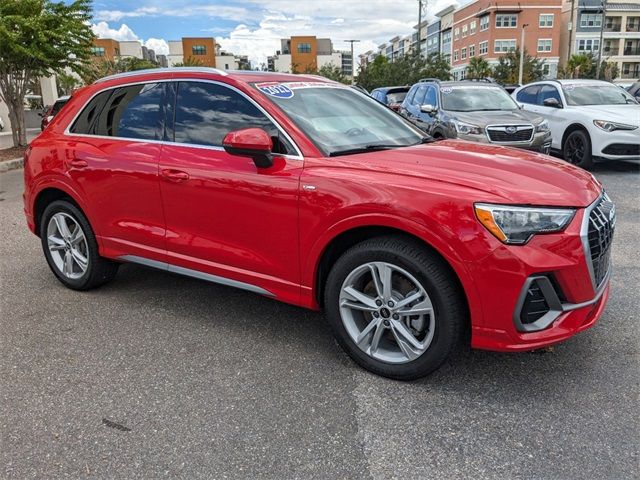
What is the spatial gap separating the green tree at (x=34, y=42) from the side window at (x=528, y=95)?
12512mm

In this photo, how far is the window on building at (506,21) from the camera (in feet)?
269

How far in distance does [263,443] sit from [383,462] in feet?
1.87

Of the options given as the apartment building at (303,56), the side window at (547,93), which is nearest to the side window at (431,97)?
the side window at (547,93)

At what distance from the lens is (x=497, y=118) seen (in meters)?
9.90

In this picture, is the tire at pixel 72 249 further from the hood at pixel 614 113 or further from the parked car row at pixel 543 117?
the hood at pixel 614 113

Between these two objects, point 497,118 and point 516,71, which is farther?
point 516,71

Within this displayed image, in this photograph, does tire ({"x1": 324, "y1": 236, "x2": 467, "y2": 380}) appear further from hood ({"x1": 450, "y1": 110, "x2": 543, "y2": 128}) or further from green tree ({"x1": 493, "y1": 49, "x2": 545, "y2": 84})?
green tree ({"x1": 493, "y1": 49, "x2": 545, "y2": 84})

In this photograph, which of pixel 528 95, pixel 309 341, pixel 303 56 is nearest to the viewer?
pixel 309 341

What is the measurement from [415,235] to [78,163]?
9.38ft

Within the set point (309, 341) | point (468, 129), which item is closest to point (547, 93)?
point (468, 129)

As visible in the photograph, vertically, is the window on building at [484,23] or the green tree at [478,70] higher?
the window on building at [484,23]

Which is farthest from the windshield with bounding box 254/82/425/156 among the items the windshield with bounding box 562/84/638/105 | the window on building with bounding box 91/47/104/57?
the window on building with bounding box 91/47/104/57

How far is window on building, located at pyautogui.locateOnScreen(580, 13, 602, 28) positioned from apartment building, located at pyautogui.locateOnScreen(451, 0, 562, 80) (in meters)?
3.45

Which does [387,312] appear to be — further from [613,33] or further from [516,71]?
[613,33]
